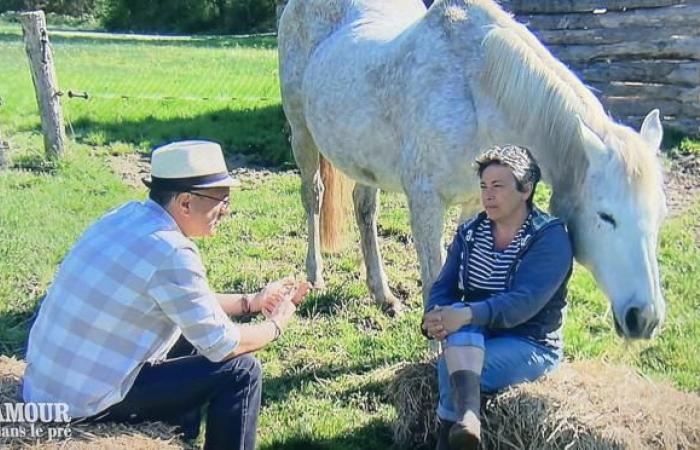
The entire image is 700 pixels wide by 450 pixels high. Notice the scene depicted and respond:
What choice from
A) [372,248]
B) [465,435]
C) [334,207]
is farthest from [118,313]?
[334,207]

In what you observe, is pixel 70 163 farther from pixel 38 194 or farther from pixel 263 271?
pixel 263 271

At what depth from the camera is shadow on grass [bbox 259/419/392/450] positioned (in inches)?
156

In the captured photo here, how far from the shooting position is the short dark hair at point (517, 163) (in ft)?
11.4

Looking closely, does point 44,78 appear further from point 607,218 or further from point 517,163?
point 607,218

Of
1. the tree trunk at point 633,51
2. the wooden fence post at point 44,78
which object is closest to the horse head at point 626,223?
the tree trunk at point 633,51

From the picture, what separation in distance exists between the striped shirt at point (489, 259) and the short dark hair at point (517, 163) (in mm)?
178

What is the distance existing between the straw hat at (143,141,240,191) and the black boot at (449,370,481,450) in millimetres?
1147

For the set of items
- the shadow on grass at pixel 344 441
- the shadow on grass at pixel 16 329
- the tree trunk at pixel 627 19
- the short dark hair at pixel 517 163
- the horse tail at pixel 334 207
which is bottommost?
the shadow on grass at pixel 344 441

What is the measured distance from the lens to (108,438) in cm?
298

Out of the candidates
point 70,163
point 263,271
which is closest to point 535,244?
point 263,271

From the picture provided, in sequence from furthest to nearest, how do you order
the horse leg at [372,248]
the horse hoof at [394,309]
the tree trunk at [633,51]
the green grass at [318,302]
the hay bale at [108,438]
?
1. the tree trunk at [633,51]
2. the horse leg at [372,248]
3. the horse hoof at [394,309]
4. the green grass at [318,302]
5. the hay bale at [108,438]

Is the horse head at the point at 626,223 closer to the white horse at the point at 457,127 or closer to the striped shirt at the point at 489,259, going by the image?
the white horse at the point at 457,127

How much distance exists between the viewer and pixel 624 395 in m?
3.54

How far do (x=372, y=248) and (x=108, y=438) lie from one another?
3103 mm
